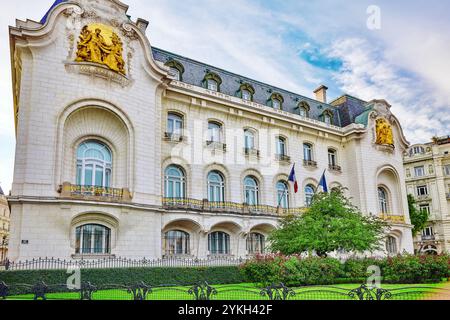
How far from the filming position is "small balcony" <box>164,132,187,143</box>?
26656 millimetres

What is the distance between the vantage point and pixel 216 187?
2877cm

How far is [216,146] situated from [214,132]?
51.7 inches

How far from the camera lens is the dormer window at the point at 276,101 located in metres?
33.7

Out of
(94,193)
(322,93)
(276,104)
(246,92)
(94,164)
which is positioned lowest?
(94,193)

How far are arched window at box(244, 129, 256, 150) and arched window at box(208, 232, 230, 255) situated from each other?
7.24 meters

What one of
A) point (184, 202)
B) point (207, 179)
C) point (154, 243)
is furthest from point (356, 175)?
point (154, 243)

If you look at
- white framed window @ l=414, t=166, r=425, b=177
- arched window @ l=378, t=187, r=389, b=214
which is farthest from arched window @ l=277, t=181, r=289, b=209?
white framed window @ l=414, t=166, r=425, b=177

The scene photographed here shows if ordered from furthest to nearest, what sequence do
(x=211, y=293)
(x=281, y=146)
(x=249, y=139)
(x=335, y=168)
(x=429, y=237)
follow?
(x=429, y=237) < (x=335, y=168) < (x=281, y=146) < (x=249, y=139) < (x=211, y=293)

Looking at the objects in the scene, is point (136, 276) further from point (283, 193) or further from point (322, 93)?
point (322, 93)

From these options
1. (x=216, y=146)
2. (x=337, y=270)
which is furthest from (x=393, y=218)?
(x=337, y=270)

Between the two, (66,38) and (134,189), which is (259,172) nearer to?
(134,189)

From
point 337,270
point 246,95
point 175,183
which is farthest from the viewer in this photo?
point 246,95

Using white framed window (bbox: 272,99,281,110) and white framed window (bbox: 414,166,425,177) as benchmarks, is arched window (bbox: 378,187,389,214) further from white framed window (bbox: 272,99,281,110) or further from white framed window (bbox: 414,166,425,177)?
white framed window (bbox: 414,166,425,177)

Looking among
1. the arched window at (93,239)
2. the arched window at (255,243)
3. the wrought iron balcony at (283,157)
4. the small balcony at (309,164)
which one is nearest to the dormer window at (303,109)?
the small balcony at (309,164)
